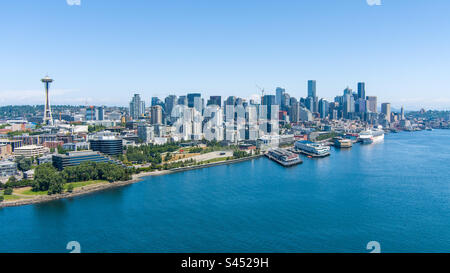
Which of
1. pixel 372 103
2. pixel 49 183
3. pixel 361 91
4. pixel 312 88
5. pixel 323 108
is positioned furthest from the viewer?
pixel 372 103

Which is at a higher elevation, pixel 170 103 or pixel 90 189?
pixel 170 103

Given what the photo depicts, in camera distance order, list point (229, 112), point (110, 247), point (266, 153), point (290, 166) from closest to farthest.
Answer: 1. point (110, 247)
2. point (290, 166)
3. point (266, 153)
4. point (229, 112)

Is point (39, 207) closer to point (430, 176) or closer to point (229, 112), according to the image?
point (430, 176)

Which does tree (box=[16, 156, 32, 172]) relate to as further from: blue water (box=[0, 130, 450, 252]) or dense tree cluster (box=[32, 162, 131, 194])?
blue water (box=[0, 130, 450, 252])

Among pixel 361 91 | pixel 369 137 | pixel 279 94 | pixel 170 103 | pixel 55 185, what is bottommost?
pixel 55 185

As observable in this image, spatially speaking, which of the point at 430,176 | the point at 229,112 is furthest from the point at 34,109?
the point at 430,176

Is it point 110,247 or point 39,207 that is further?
point 39,207

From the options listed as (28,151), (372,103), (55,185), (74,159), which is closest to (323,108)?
(372,103)

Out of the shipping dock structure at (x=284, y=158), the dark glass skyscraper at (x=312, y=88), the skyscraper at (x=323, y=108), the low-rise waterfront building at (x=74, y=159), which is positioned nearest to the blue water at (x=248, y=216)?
the low-rise waterfront building at (x=74, y=159)

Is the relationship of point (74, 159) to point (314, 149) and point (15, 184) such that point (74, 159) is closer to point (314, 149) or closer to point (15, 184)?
point (15, 184)

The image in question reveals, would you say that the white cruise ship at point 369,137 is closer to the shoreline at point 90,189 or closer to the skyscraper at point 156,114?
the shoreline at point 90,189
